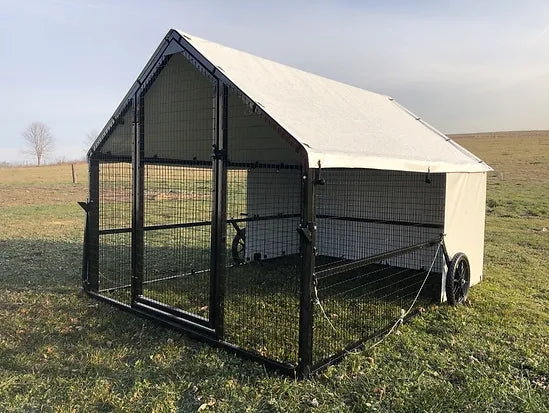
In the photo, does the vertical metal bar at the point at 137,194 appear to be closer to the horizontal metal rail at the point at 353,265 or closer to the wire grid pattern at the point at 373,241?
the wire grid pattern at the point at 373,241

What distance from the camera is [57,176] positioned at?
33.0m

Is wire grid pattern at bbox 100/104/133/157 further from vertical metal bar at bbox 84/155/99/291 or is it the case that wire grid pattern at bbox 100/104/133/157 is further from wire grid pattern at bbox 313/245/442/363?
wire grid pattern at bbox 313/245/442/363

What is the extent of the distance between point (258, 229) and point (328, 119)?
4.28 meters

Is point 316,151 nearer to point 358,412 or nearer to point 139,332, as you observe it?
point 358,412

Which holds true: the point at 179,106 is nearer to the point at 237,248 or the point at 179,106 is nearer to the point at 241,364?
the point at 241,364

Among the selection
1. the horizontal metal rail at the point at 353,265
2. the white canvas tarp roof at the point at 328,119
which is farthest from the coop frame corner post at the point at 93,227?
the horizontal metal rail at the point at 353,265

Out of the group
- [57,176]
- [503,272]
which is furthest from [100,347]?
[57,176]

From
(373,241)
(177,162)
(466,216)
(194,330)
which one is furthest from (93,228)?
(466,216)

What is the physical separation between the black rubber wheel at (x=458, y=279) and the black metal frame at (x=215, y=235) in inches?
27.4

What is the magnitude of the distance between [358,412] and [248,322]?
6.44ft

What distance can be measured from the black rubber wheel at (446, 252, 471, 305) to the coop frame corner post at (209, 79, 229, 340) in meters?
2.92

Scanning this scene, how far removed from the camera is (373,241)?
27.1 feet

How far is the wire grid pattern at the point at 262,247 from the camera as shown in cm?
452

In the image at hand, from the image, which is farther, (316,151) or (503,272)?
(503,272)
